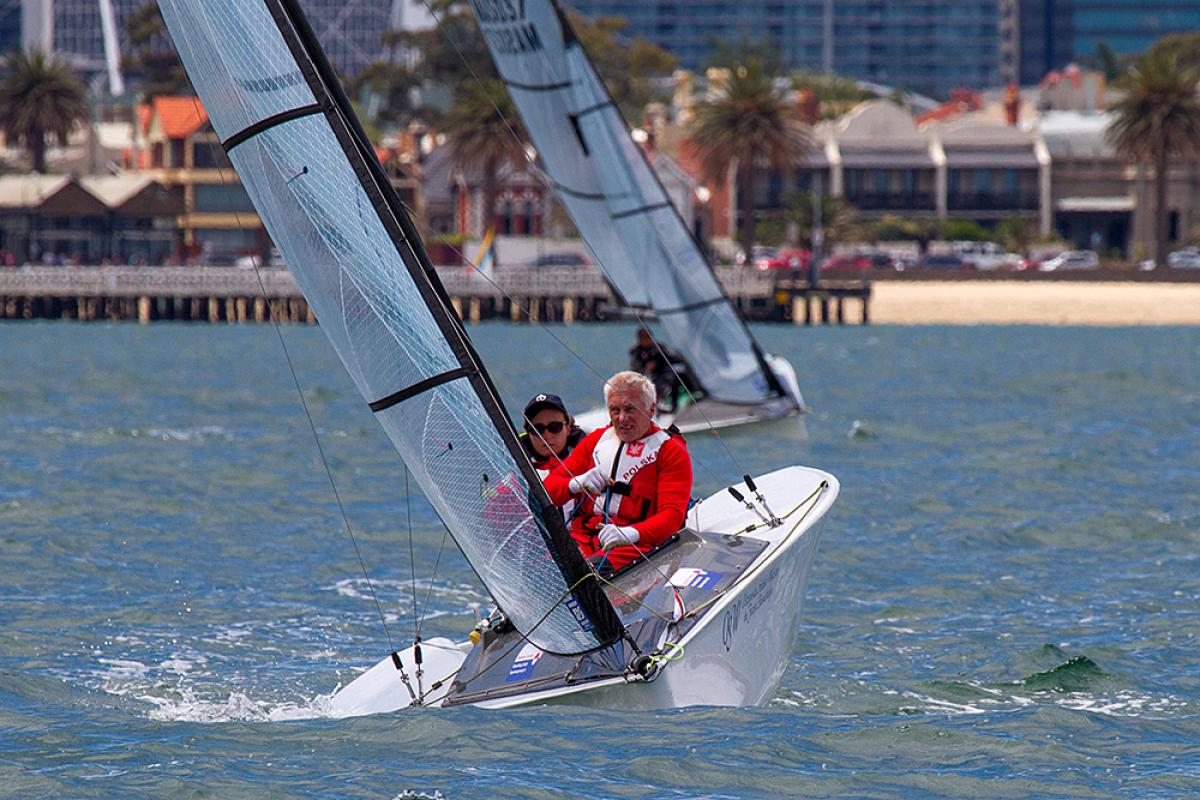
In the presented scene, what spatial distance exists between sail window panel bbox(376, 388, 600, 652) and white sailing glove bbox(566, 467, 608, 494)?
979 mm

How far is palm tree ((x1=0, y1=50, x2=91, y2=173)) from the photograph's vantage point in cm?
8556

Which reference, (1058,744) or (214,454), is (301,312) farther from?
(1058,744)

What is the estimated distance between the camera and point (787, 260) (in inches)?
3125

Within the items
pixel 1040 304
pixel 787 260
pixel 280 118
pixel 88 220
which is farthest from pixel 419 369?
pixel 88 220

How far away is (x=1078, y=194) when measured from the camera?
307ft

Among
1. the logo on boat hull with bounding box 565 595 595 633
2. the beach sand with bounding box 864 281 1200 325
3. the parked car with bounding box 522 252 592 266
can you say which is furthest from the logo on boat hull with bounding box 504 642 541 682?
the parked car with bounding box 522 252 592 266

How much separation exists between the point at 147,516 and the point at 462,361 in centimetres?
1033

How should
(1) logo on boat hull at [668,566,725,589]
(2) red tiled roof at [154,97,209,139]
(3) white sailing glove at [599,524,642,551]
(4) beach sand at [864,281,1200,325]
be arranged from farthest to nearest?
(2) red tiled roof at [154,97,209,139] < (4) beach sand at [864,281,1200,325] < (3) white sailing glove at [599,524,642,551] < (1) logo on boat hull at [668,566,725,589]

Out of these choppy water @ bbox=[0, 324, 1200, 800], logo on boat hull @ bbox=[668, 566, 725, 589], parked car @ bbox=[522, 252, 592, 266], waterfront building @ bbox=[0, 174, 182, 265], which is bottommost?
parked car @ bbox=[522, 252, 592, 266]

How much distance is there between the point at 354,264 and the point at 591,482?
187 centimetres

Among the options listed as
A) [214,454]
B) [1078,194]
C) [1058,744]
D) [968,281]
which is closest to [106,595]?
[1058,744]

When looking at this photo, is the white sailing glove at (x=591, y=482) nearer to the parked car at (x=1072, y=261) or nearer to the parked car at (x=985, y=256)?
the parked car at (x=985, y=256)

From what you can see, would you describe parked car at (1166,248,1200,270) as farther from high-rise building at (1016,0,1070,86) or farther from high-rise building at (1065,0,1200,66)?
high-rise building at (1016,0,1070,86)

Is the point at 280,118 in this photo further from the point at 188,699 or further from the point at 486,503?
the point at 188,699
